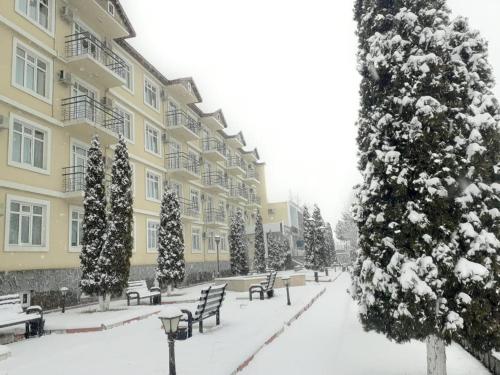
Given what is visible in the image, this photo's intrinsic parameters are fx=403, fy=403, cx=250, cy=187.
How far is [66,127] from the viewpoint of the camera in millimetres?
17453

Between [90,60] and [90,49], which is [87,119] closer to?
[90,60]

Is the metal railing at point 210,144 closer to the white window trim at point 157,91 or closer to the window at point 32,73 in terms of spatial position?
the white window trim at point 157,91

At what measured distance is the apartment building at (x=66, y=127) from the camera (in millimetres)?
14695

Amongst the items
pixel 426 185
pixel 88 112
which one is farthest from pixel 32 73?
pixel 426 185

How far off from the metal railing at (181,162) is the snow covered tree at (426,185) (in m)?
23.0

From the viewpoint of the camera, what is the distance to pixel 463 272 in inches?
180

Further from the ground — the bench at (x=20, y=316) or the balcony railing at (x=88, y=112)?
the balcony railing at (x=88, y=112)

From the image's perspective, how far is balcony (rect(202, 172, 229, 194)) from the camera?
113ft

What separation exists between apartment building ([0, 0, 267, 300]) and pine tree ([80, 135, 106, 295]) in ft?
8.73

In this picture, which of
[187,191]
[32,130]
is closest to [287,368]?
[32,130]

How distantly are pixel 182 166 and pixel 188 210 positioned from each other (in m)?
3.29

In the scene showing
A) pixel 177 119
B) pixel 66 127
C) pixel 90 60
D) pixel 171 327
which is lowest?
pixel 171 327

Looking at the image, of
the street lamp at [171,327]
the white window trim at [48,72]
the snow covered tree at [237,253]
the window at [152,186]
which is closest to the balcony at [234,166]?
the snow covered tree at [237,253]

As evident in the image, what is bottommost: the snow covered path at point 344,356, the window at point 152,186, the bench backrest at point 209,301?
the snow covered path at point 344,356
